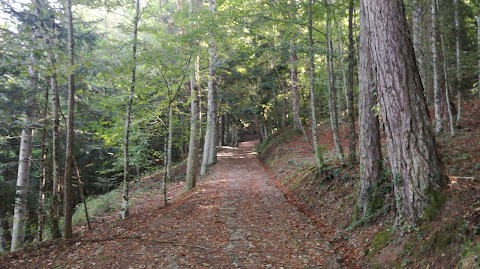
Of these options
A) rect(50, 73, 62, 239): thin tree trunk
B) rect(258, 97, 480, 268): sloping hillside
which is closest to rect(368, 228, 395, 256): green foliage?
rect(258, 97, 480, 268): sloping hillside

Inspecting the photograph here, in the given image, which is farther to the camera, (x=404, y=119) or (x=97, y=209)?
(x=97, y=209)

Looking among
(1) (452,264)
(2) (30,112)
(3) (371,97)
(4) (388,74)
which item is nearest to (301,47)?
(3) (371,97)

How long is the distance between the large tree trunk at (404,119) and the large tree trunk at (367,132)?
A: 1522 mm

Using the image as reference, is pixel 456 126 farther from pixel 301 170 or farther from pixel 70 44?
pixel 70 44

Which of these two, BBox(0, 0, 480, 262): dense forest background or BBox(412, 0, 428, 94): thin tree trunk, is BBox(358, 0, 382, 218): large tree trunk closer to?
BBox(0, 0, 480, 262): dense forest background

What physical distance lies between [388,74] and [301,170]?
822 cm

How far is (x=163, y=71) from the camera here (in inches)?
417

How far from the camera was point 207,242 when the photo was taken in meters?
6.76

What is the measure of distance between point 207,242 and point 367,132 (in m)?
4.30

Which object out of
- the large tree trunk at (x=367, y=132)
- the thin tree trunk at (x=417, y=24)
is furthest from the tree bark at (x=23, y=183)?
the thin tree trunk at (x=417, y=24)

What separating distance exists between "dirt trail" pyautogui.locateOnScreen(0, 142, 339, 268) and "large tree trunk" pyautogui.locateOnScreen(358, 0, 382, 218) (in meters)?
1.58

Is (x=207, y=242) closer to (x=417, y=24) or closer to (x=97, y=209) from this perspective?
(x=97, y=209)

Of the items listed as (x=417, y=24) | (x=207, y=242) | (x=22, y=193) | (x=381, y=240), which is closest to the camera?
(x=381, y=240)

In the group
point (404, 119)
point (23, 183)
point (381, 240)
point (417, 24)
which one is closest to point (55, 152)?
point (23, 183)
